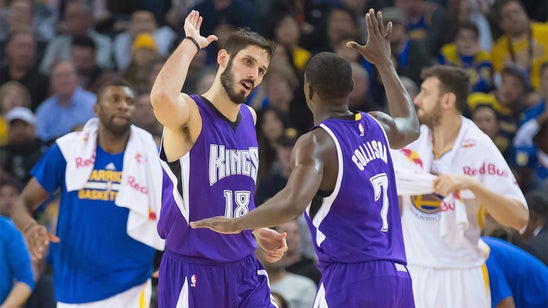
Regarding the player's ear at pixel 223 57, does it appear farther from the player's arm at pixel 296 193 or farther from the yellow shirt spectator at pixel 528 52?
the yellow shirt spectator at pixel 528 52

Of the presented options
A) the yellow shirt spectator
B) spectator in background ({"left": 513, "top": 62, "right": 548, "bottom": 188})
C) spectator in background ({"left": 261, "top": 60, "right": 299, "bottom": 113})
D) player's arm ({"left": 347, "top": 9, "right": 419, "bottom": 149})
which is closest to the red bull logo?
player's arm ({"left": 347, "top": 9, "right": 419, "bottom": 149})

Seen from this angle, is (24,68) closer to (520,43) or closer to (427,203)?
(520,43)

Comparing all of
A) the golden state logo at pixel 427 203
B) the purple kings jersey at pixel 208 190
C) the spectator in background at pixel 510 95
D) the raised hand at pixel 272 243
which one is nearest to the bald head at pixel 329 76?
the purple kings jersey at pixel 208 190

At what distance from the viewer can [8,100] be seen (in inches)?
513

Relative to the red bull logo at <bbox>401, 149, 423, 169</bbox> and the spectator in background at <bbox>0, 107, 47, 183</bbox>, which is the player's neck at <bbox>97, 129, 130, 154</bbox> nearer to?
the red bull logo at <bbox>401, 149, 423, 169</bbox>

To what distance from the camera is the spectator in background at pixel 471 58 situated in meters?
13.4

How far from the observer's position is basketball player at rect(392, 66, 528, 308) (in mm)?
7781

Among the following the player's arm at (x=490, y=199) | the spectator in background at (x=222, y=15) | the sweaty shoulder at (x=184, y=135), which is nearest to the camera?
the sweaty shoulder at (x=184, y=135)

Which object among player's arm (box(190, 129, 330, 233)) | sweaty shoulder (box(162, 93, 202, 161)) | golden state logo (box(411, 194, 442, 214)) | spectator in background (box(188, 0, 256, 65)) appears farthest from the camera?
spectator in background (box(188, 0, 256, 65))

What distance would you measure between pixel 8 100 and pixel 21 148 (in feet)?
4.01

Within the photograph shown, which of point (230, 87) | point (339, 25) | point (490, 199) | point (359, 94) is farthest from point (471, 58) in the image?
point (230, 87)

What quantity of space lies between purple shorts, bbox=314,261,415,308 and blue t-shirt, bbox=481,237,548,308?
2090 mm

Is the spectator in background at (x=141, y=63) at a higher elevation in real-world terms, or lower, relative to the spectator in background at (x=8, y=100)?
higher

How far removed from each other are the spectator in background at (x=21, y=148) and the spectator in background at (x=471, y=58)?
5612 mm
